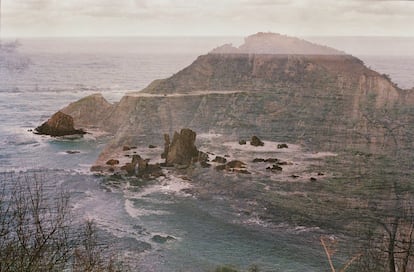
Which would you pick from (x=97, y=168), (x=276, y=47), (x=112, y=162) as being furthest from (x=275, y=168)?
(x=97, y=168)

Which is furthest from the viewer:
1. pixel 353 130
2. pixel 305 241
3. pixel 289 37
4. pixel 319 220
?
pixel 353 130

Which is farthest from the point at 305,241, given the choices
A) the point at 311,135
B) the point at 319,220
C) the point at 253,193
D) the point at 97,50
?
the point at 97,50

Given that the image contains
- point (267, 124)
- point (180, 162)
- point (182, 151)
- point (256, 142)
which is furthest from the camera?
point (267, 124)

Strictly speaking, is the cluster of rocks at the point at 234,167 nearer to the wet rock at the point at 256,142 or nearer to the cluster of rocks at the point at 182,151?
the cluster of rocks at the point at 182,151

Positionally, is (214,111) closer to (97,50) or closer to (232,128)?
(232,128)

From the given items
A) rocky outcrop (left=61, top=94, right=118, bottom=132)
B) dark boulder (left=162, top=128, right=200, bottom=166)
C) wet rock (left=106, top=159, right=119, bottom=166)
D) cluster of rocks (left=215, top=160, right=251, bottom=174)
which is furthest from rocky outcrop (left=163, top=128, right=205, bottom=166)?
rocky outcrop (left=61, top=94, right=118, bottom=132)

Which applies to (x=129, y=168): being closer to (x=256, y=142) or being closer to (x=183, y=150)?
(x=183, y=150)

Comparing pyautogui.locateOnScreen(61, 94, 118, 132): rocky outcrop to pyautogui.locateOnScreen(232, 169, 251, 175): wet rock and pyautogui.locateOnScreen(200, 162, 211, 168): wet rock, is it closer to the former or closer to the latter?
pyautogui.locateOnScreen(200, 162, 211, 168): wet rock
